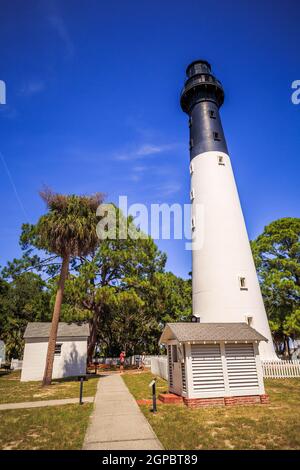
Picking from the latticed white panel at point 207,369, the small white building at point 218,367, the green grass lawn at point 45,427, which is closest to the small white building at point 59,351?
the green grass lawn at point 45,427

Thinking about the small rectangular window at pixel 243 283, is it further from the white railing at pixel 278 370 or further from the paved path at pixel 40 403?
the paved path at pixel 40 403

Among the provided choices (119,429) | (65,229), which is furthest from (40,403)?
(65,229)

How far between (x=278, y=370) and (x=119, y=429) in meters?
13.8

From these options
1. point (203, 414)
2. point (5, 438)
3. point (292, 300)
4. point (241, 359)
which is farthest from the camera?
point (292, 300)

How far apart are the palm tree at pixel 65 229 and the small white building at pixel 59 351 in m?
6.53

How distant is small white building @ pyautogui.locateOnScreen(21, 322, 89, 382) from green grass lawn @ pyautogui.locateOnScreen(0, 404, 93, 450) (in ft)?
45.3

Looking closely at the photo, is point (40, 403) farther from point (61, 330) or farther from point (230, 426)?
point (61, 330)

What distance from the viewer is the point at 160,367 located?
67.1 ft

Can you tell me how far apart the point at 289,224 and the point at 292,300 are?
21.6 ft
